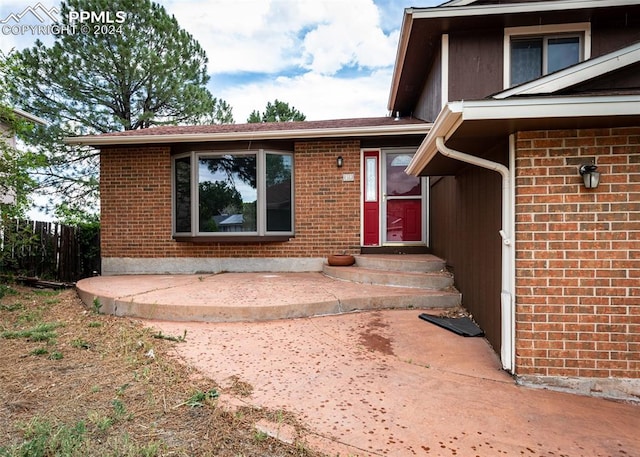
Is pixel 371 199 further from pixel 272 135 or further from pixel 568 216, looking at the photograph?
pixel 568 216

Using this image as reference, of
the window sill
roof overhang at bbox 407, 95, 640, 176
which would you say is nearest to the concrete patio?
roof overhang at bbox 407, 95, 640, 176

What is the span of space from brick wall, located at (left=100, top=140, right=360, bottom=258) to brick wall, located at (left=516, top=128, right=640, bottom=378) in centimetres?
439

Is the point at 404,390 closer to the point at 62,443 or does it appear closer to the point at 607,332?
the point at 607,332

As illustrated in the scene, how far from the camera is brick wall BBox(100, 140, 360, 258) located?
23.3 feet

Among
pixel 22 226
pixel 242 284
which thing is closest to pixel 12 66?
pixel 22 226

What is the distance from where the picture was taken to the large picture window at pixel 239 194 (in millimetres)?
7094

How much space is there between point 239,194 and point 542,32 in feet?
19.9

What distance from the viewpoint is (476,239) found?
4.04m

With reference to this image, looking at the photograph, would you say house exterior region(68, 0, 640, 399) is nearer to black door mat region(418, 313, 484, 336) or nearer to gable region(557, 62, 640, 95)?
gable region(557, 62, 640, 95)

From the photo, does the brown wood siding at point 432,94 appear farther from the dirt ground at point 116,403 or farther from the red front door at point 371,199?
the dirt ground at point 116,403

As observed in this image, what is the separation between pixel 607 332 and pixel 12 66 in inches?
341

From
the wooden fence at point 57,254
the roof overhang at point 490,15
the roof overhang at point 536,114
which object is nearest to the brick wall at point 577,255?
the roof overhang at point 536,114

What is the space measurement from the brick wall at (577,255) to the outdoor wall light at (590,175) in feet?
0.14

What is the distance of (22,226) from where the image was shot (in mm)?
7066
